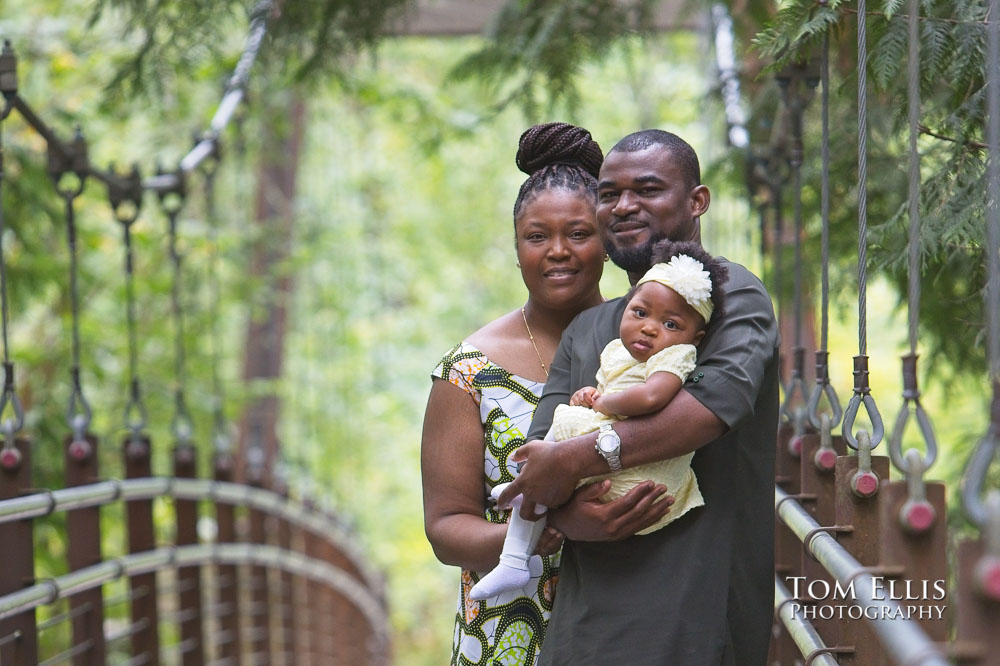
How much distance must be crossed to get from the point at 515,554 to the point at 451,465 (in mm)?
317

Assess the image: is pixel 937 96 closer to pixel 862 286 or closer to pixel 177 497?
pixel 862 286

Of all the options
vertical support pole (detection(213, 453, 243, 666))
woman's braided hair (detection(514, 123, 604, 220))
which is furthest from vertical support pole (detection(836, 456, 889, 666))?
vertical support pole (detection(213, 453, 243, 666))

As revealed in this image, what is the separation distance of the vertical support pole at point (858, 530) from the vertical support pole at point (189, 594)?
9.99 ft

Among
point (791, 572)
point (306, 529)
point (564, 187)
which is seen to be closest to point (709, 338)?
point (564, 187)

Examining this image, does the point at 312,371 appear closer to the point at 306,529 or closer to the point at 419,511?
the point at 419,511

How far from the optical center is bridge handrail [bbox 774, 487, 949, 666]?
1.32 meters

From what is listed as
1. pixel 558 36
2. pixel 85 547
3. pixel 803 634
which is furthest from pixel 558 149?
pixel 85 547

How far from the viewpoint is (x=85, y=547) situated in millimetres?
3725

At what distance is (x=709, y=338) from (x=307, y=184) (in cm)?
1187

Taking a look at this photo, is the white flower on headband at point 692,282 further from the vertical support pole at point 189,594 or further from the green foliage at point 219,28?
the vertical support pole at point 189,594

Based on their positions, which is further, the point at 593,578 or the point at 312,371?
the point at 312,371

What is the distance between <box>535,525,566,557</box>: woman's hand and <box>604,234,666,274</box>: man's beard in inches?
17.0

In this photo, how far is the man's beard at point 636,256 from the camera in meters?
1.95

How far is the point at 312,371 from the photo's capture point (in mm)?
13523
